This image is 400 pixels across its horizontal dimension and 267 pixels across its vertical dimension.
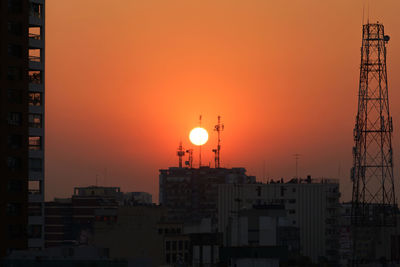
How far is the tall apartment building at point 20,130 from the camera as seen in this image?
102188 millimetres

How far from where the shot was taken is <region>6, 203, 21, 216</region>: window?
101938 mm

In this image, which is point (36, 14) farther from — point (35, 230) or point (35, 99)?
point (35, 230)

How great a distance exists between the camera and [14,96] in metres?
105

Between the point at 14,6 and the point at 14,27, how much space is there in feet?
6.77

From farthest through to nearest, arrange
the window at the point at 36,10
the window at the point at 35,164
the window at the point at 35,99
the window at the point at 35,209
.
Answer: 1. the window at the point at 36,10
2. the window at the point at 35,99
3. the window at the point at 35,209
4. the window at the point at 35,164

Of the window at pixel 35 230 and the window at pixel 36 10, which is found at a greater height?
the window at pixel 36 10

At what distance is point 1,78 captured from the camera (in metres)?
104

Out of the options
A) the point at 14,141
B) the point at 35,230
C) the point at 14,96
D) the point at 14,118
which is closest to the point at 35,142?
the point at 14,141

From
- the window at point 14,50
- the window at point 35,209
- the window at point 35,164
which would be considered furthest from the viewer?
the window at point 35,209

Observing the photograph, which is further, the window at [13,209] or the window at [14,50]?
the window at [14,50]

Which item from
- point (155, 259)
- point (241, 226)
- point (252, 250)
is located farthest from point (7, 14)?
point (241, 226)

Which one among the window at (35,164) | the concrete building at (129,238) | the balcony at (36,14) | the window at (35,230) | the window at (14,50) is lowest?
the concrete building at (129,238)

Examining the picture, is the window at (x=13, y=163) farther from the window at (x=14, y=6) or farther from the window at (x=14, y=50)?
the window at (x=14, y=6)

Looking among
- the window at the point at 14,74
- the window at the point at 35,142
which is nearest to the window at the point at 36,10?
the window at the point at 14,74
